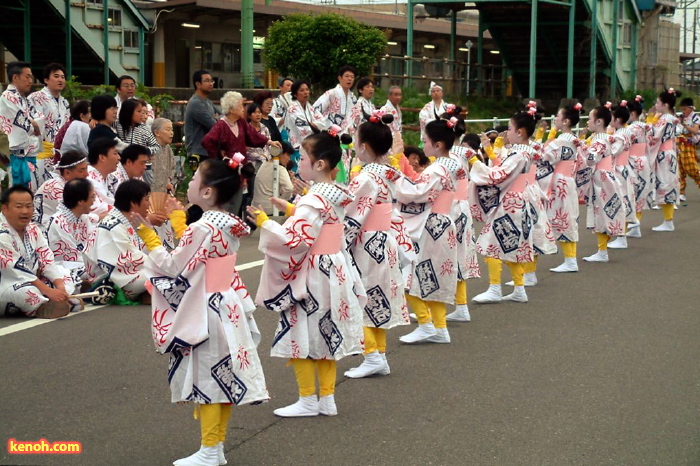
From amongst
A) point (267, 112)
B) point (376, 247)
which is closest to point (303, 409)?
point (376, 247)

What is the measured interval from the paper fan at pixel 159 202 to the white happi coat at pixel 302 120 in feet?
27.6

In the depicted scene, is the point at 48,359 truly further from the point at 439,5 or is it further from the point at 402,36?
the point at 402,36

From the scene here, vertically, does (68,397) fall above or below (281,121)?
below

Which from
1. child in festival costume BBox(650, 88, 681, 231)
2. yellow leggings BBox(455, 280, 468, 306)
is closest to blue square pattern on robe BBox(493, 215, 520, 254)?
yellow leggings BBox(455, 280, 468, 306)

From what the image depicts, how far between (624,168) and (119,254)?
20.3ft

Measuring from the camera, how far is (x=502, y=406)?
5.72 m

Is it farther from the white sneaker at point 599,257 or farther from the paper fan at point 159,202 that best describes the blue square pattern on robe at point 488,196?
the paper fan at point 159,202

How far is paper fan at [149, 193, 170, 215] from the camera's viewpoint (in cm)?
495

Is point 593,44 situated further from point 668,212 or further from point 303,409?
point 303,409

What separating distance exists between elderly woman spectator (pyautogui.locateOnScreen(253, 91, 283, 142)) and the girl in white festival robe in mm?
4935

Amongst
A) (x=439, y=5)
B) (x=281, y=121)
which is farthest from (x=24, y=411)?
(x=439, y=5)

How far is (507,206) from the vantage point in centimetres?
875

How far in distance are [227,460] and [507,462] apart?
4.38ft

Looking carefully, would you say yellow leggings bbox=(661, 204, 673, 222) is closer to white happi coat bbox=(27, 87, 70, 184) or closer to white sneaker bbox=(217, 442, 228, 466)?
white happi coat bbox=(27, 87, 70, 184)
